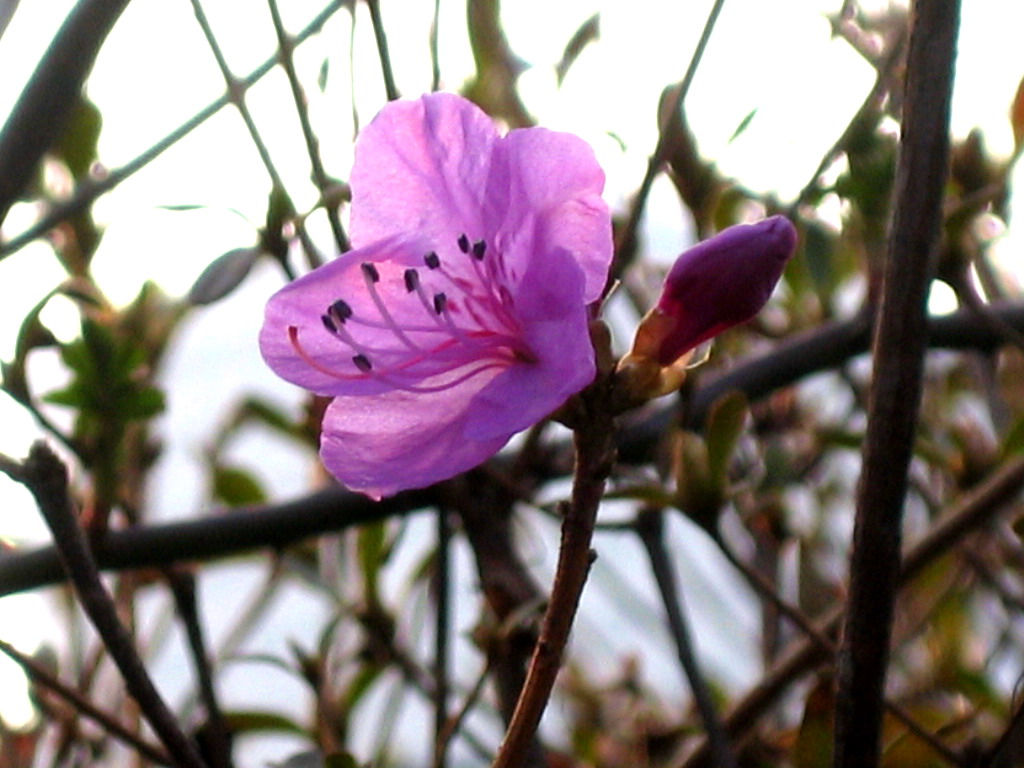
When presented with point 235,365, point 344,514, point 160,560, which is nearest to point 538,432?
point 344,514

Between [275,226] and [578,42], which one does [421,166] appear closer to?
[275,226]

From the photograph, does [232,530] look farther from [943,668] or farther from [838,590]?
[943,668]

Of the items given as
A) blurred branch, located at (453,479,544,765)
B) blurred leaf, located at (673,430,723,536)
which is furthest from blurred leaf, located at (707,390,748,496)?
blurred branch, located at (453,479,544,765)

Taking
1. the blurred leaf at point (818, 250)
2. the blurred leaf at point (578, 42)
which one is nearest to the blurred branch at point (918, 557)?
the blurred leaf at point (818, 250)

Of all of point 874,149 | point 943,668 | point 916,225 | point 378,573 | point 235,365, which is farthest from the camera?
point 235,365

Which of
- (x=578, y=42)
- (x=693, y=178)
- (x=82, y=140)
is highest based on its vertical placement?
(x=82, y=140)

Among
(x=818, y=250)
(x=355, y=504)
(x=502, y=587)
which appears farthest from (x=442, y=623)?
(x=818, y=250)
